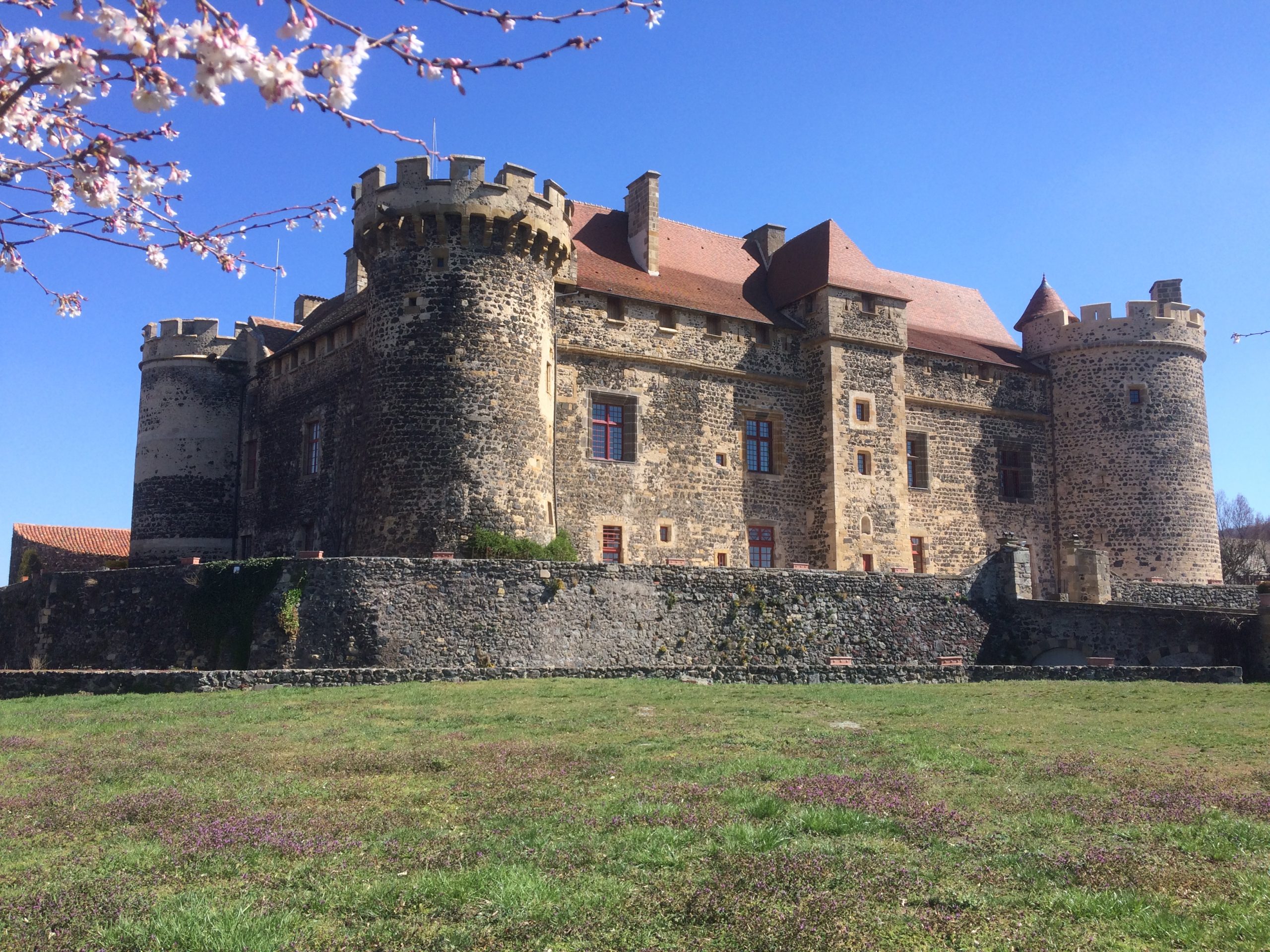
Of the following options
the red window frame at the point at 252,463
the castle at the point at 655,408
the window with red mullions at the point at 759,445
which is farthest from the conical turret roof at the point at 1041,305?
the red window frame at the point at 252,463

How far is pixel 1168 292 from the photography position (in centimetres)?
3534

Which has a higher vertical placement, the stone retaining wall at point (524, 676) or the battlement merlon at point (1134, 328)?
the battlement merlon at point (1134, 328)

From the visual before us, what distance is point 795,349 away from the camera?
97.3ft

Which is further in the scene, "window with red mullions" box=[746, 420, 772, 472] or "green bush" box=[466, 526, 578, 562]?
"window with red mullions" box=[746, 420, 772, 472]

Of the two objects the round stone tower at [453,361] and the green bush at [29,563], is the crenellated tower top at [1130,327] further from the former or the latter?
the green bush at [29,563]

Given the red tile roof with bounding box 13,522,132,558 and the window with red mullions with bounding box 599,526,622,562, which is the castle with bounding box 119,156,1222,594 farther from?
the red tile roof with bounding box 13,522,132,558

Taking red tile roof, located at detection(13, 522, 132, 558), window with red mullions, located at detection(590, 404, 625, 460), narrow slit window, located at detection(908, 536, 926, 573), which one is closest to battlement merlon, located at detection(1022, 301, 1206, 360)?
narrow slit window, located at detection(908, 536, 926, 573)

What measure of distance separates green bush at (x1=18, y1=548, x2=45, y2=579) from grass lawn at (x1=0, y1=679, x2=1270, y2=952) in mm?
30876

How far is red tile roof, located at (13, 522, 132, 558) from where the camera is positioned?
4031 centimetres

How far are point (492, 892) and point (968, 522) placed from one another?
28.6 metres

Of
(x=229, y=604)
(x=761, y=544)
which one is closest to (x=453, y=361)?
(x=229, y=604)

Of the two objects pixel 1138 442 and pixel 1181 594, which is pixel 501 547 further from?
pixel 1138 442

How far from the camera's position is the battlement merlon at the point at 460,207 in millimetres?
23000

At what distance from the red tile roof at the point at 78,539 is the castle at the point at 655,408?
11530 millimetres
